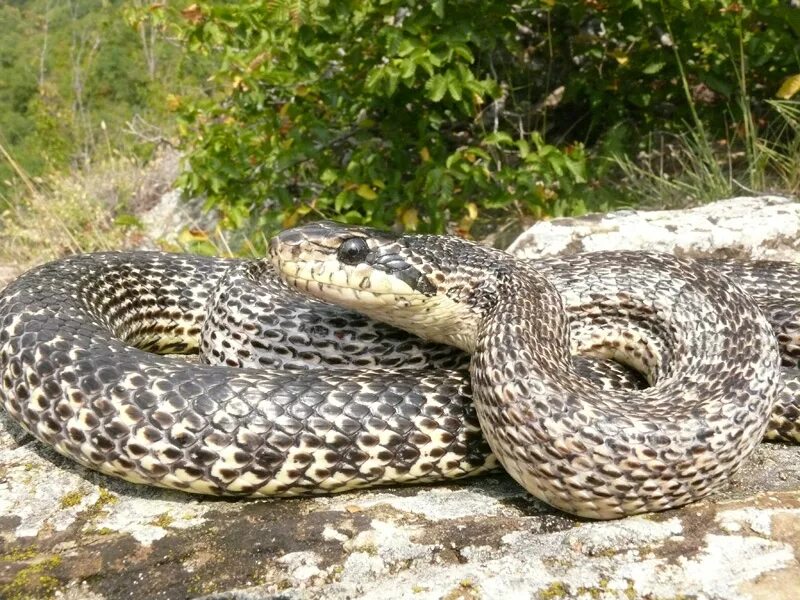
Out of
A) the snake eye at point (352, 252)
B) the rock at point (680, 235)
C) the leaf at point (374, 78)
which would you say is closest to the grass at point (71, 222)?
the leaf at point (374, 78)

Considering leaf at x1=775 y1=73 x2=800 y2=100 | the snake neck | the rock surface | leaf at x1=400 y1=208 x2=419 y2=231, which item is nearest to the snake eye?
the snake neck

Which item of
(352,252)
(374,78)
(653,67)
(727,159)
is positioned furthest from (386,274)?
(727,159)

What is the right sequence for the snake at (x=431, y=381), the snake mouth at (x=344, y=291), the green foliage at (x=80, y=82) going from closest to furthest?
the snake at (x=431, y=381)
the snake mouth at (x=344, y=291)
the green foliage at (x=80, y=82)

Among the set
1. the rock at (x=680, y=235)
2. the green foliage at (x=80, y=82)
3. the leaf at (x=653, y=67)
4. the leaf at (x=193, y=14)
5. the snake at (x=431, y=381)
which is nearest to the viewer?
the snake at (x=431, y=381)

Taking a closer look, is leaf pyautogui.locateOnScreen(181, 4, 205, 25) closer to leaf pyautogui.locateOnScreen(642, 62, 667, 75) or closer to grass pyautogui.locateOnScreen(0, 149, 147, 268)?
grass pyautogui.locateOnScreen(0, 149, 147, 268)

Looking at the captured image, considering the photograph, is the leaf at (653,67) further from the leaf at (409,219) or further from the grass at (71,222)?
the grass at (71,222)

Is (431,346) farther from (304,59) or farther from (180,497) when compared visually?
(304,59)

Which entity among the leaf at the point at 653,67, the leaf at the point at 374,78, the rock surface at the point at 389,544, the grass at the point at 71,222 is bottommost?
the grass at the point at 71,222
